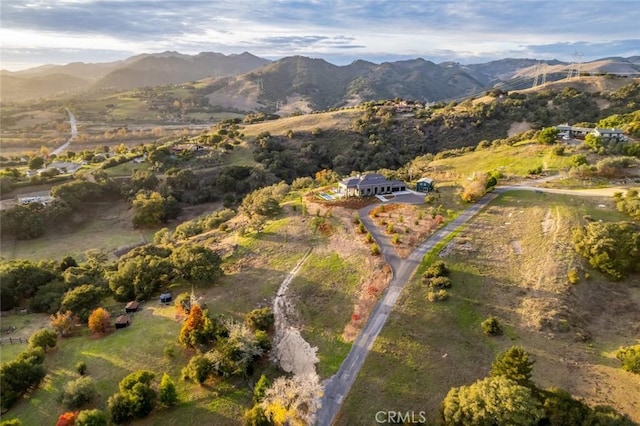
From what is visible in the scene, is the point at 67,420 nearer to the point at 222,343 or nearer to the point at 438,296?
the point at 222,343

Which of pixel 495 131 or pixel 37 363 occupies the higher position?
pixel 495 131

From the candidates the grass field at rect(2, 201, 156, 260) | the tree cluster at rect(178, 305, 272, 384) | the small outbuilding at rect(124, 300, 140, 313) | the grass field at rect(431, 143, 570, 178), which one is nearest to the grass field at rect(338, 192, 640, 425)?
the tree cluster at rect(178, 305, 272, 384)

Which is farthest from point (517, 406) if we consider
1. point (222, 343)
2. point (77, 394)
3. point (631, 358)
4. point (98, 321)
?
point (98, 321)

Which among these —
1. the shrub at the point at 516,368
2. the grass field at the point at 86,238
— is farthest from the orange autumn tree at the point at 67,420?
the grass field at the point at 86,238

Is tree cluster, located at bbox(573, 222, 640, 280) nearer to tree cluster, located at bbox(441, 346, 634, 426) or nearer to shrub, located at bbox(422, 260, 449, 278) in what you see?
shrub, located at bbox(422, 260, 449, 278)

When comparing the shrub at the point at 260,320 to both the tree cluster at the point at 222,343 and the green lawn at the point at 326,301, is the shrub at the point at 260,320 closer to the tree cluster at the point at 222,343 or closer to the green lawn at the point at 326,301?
the tree cluster at the point at 222,343

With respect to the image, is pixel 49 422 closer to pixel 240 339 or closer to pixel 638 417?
pixel 240 339

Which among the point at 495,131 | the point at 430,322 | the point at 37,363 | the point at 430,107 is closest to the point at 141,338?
the point at 37,363
